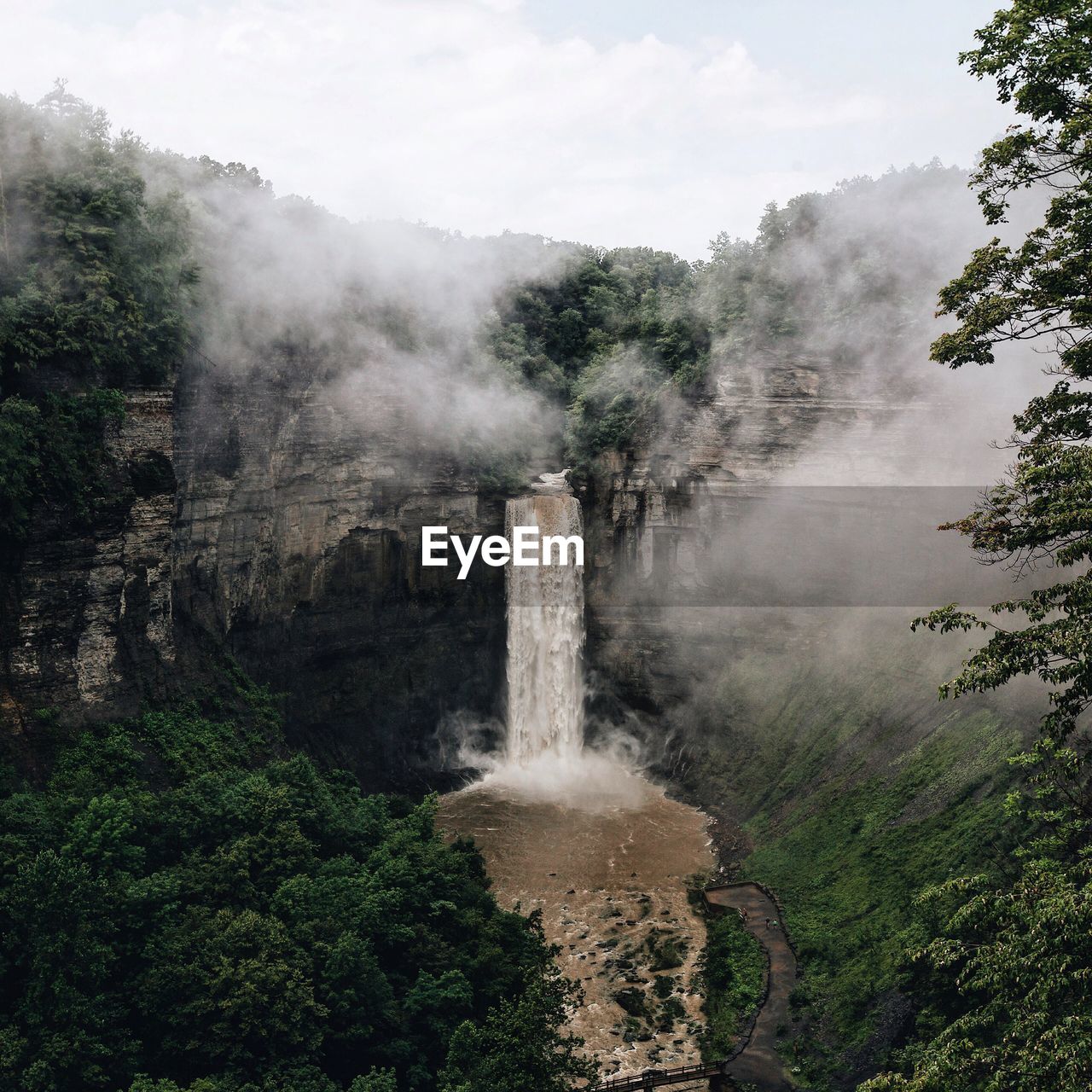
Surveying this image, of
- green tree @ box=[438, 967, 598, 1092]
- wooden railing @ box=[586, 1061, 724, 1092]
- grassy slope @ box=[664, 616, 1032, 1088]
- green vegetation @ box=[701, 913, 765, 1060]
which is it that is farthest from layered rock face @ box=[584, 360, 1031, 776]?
green tree @ box=[438, 967, 598, 1092]

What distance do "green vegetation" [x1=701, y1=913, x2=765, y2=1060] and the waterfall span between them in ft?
50.9

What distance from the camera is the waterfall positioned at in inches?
1935

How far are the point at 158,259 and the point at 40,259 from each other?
13.8 ft

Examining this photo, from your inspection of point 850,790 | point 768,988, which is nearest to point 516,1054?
point 768,988

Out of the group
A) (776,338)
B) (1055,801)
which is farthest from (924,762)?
(776,338)

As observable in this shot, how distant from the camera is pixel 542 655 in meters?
49.3

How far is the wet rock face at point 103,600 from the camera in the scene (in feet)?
96.7

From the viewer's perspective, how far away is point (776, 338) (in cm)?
4706

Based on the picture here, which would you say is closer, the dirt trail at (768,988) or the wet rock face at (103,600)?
the dirt trail at (768,988)

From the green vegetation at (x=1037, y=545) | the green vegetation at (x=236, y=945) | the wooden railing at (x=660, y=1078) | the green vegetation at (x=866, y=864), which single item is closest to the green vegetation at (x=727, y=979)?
A: the wooden railing at (x=660, y=1078)

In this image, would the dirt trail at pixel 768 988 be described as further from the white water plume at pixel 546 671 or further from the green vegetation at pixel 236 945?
the white water plume at pixel 546 671

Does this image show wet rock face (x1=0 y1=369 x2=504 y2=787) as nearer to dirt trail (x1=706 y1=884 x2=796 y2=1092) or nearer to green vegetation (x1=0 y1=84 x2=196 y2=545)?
green vegetation (x1=0 y1=84 x2=196 y2=545)

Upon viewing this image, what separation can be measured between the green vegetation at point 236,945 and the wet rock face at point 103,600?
1.32 metres

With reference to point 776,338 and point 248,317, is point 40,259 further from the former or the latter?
point 776,338
